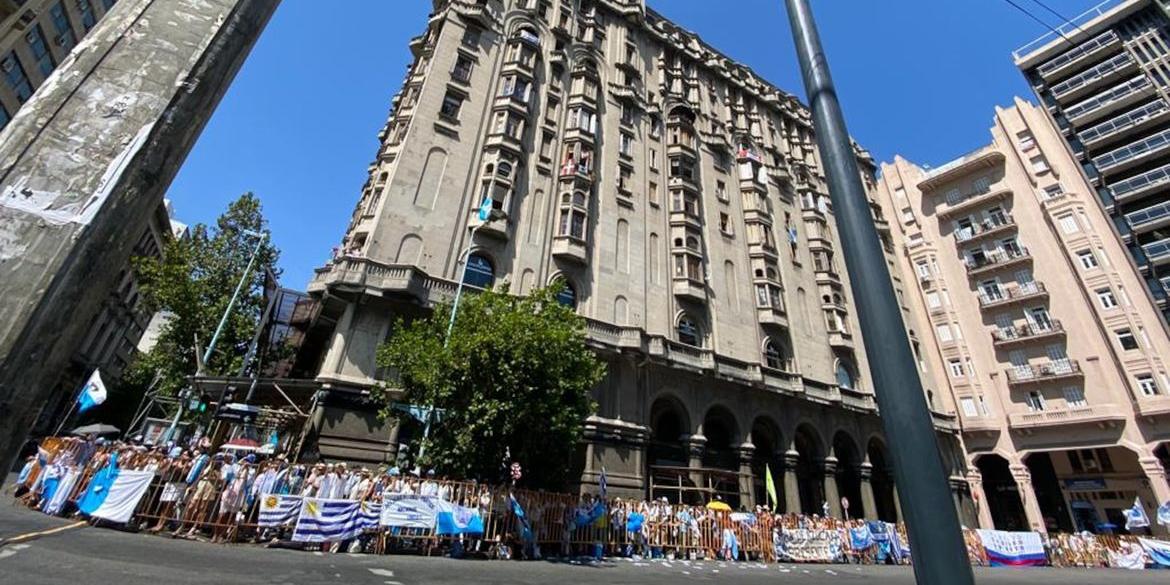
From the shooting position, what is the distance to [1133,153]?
3475 cm

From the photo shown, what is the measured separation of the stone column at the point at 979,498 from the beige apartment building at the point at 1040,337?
107mm

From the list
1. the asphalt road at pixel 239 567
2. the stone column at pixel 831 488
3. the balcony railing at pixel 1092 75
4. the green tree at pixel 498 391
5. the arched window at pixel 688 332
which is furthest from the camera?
the balcony railing at pixel 1092 75

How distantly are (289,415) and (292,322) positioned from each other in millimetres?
15897

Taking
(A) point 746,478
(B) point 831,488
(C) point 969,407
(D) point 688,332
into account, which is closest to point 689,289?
(D) point 688,332

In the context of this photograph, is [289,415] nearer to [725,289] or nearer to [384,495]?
[384,495]

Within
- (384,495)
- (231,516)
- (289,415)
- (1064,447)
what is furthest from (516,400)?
(1064,447)

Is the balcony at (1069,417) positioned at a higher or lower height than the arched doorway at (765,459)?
higher

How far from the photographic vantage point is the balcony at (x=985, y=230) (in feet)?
121

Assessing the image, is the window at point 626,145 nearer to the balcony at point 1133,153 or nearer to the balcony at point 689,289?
the balcony at point 689,289

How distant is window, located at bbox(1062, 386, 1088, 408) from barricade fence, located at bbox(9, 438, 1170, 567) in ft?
91.7

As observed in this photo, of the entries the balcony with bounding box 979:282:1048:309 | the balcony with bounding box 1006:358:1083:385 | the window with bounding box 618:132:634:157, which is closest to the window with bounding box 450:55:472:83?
the window with bounding box 618:132:634:157

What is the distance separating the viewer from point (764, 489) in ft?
80.8

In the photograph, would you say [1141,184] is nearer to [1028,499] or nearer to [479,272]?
[1028,499]

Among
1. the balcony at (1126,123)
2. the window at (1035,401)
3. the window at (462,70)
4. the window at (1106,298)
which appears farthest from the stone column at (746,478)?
the balcony at (1126,123)
